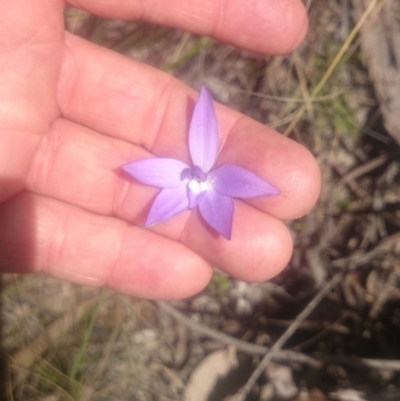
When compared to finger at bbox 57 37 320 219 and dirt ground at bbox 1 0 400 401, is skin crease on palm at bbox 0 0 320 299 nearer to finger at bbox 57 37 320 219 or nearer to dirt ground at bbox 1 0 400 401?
finger at bbox 57 37 320 219

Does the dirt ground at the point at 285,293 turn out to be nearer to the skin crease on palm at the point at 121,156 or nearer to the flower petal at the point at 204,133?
the skin crease on palm at the point at 121,156

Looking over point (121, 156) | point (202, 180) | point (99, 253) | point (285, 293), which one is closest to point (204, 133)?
point (202, 180)

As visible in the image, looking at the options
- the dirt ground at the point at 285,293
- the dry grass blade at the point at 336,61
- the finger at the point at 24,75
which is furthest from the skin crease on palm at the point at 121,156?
the dry grass blade at the point at 336,61

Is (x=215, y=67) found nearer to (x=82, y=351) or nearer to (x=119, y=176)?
(x=119, y=176)

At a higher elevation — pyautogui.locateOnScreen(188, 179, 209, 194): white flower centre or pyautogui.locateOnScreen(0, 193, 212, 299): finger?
pyautogui.locateOnScreen(188, 179, 209, 194): white flower centre

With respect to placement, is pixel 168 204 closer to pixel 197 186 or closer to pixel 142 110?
pixel 197 186

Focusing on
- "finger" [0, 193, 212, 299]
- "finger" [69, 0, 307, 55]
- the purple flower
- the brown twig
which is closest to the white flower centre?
the purple flower
